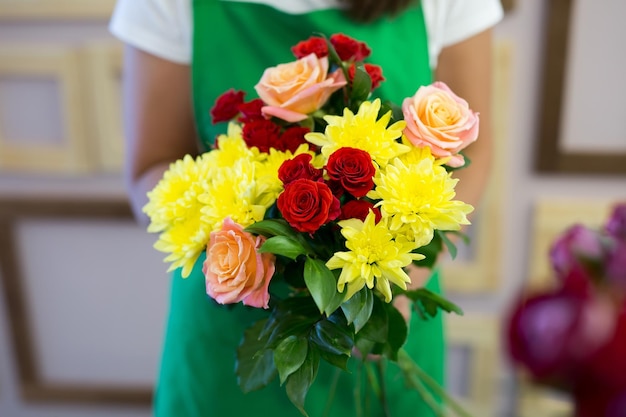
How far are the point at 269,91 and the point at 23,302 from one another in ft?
4.19

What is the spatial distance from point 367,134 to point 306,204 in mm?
74

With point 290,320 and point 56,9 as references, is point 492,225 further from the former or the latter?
point 56,9

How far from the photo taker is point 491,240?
1.25 metres

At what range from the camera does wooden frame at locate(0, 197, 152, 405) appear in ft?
4.34

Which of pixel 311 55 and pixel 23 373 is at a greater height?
pixel 311 55

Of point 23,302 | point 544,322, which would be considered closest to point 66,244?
point 23,302

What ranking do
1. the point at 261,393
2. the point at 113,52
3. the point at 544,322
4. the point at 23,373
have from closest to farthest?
1. the point at 544,322
2. the point at 261,393
3. the point at 113,52
4. the point at 23,373

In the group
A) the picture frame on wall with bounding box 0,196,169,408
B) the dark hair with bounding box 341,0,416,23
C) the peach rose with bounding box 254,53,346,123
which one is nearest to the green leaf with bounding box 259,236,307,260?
the peach rose with bounding box 254,53,346,123

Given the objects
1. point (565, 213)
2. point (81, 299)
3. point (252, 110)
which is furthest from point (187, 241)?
point (81, 299)

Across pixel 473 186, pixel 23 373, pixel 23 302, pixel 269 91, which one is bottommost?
pixel 23 373

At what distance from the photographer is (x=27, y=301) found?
1.48 metres

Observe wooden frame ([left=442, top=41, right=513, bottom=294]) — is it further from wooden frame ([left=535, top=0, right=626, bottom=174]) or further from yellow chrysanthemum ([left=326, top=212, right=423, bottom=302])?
yellow chrysanthemum ([left=326, top=212, right=423, bottom=302])

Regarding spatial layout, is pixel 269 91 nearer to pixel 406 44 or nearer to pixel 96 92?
pixel 406 44

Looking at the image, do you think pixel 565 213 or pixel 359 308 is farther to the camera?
pixel 565 213
